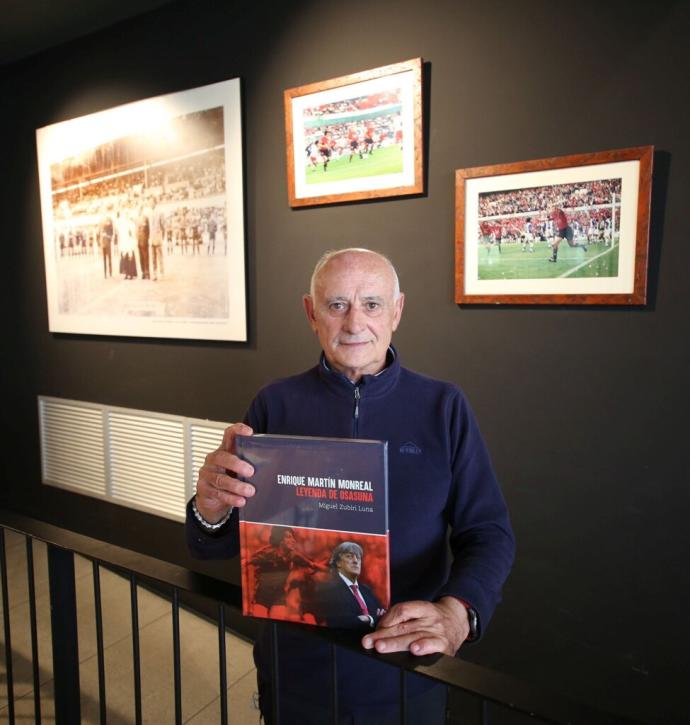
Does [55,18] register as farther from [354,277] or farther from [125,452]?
[354,277]

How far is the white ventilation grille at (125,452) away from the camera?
302 centimetres

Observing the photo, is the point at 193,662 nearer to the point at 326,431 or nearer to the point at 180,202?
the point at 326,431

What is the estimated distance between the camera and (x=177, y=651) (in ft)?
3.58

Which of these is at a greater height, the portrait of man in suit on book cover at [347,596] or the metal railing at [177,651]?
the portrait of man in suit on book cover at [347,596]

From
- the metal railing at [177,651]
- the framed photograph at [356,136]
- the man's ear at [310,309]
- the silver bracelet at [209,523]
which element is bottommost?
the metal railing at [177,651]

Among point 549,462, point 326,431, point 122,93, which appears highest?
point 122,93

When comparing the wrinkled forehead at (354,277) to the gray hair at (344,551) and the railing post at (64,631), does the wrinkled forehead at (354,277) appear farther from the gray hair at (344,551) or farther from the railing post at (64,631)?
the railing post at (64,631)

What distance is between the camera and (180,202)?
9.24 ft

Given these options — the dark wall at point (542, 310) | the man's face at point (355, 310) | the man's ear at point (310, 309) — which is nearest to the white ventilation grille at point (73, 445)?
the dark wall at point (542, 310)

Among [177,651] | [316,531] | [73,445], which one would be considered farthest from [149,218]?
[316,531]

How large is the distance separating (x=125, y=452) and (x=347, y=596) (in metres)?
2.74

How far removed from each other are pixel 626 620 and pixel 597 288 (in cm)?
111

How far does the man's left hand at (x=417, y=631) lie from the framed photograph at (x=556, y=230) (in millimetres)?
1261

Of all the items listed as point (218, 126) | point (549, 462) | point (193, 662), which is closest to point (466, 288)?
point (549, 462)
